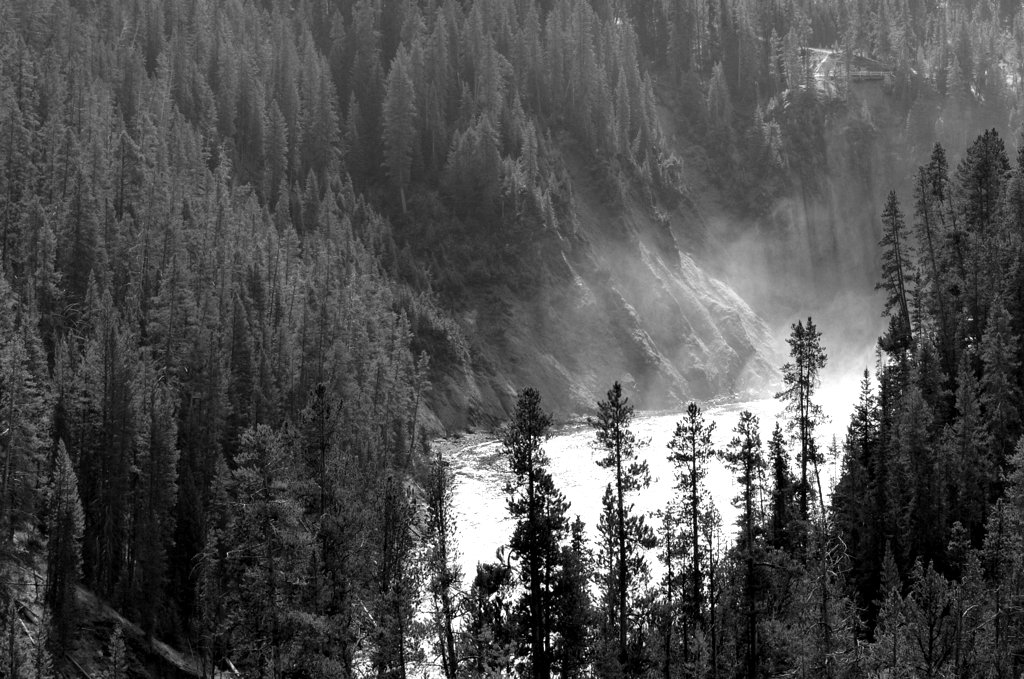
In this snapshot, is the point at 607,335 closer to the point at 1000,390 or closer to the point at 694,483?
the point at 1000,390

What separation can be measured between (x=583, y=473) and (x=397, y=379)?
2018 centimetres

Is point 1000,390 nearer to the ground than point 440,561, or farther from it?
farther from it

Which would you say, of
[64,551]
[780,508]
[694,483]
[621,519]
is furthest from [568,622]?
[64,551]

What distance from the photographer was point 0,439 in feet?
189

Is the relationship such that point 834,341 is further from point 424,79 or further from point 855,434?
point 855,434

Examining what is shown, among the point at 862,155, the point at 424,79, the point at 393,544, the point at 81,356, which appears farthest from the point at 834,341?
the point at 393,544

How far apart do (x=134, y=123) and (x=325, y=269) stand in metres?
32.9

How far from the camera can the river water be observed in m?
73.5

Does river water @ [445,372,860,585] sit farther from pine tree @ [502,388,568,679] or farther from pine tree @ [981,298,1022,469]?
pine tree @ [502,388,568,679]

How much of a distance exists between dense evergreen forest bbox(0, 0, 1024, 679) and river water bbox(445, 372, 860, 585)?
320 centimetres

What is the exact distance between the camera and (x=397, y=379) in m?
97.5

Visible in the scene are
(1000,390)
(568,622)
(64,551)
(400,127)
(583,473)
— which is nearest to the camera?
(568,622)

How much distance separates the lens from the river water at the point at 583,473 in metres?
73.5

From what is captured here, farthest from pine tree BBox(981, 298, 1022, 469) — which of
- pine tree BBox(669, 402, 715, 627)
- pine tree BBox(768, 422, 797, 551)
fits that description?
pine tree BBox(669, 402, 715, 627)
